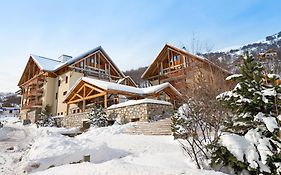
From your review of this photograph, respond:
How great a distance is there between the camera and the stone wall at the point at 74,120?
2019 cm

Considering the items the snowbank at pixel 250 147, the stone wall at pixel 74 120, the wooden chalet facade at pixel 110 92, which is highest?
the wooden chalet facade at pixel 110 92

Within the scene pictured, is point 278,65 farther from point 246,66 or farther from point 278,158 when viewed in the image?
point 278,158

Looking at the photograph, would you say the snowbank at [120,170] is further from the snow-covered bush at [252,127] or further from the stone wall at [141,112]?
the stone wall at [141,112]

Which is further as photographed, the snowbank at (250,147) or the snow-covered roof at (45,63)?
the snow-covered roof at (45,63)

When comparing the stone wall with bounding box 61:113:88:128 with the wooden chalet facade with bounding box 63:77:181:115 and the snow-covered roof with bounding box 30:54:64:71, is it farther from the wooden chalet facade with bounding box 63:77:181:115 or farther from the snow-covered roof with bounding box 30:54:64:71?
the snow-covered roof with bounding box 30:54:64:71

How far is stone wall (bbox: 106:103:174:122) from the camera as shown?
51.2 ft

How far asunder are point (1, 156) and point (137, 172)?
638 cm

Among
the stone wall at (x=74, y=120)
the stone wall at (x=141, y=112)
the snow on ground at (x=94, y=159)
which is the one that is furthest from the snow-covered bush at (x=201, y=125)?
the stone wall at (x=74, y=120)

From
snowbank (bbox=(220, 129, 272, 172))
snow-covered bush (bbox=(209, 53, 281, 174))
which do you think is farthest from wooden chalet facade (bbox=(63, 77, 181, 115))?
snowbank (bbox=(220, 129, 272, 172))

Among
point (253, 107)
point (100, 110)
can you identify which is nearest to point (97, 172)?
point (253, 107)

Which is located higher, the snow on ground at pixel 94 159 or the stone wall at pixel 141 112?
the stone wall at pixel 141 112

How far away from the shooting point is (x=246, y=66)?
19.9 feet

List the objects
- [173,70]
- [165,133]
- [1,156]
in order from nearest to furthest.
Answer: [1,156], [165,133], [173,70]

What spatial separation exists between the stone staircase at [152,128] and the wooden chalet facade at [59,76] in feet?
52.4
